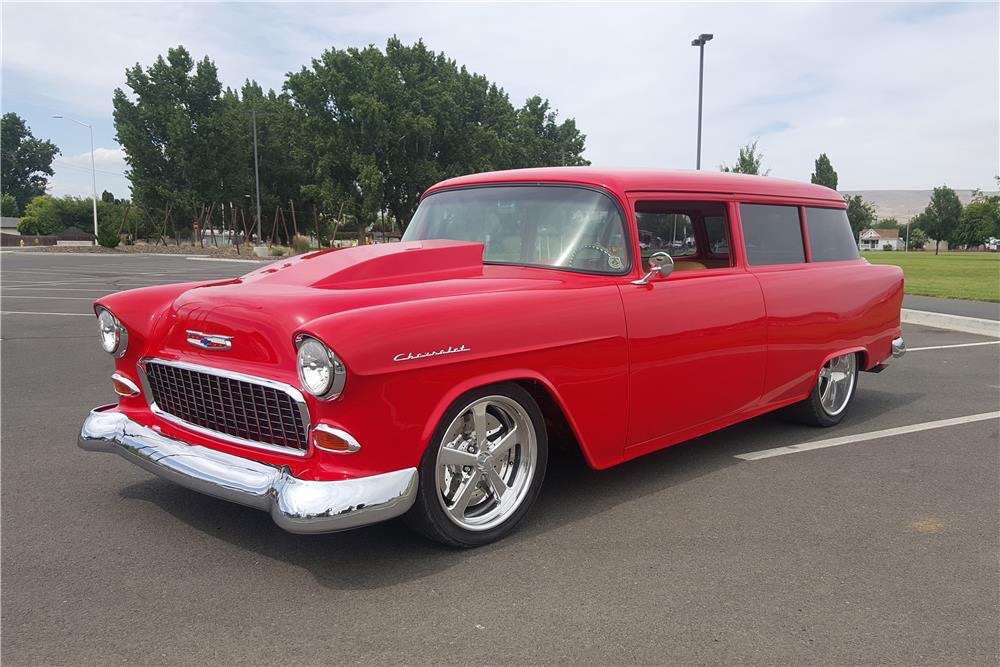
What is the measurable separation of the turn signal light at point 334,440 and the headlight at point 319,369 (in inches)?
5.2

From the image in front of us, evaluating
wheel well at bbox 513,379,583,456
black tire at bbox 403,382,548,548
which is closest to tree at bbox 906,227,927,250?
wheel well at bbox 513,379,583,456

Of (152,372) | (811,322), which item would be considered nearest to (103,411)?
(152,372)

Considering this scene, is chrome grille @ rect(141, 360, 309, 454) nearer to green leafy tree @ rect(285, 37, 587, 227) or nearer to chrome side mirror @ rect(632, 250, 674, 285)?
chrome side mirror @ rect(632, 250, 674, 285)

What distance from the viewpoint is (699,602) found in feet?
8.96

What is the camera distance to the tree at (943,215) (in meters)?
109

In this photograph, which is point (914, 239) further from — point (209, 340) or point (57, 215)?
point (209, 340)

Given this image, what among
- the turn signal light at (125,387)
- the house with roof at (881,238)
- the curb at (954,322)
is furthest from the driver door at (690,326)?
the house with roof at (881,238)

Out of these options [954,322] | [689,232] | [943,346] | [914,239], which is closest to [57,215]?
[954,322]

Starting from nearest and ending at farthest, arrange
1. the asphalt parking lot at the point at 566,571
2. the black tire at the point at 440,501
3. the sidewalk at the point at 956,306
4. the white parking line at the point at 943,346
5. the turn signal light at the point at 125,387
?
the asphalt parking lot at the point at 566,571 → the black tire at the point at 440,501 → the turn signal light at the point at 125,387 → the white parking line at the point at 943,346 → the sidewalk at the point at 956,306

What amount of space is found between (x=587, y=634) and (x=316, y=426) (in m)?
1.19

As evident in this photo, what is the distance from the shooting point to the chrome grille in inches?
113

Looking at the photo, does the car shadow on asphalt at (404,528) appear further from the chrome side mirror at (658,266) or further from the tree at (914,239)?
the tree at (914,239)

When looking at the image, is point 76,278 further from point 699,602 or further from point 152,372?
point 699,602

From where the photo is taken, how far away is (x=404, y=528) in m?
3.36
